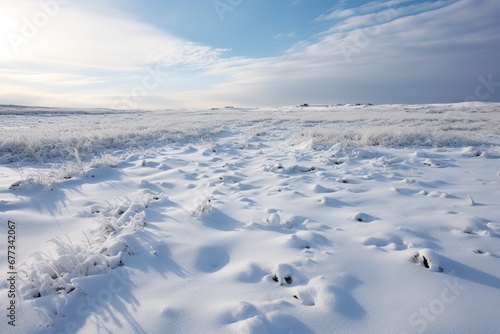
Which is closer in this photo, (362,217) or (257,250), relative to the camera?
(257,250)

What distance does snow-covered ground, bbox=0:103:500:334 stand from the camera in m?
2.17

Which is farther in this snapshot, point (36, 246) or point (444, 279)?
point (36, 246)

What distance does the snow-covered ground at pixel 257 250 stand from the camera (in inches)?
85.6

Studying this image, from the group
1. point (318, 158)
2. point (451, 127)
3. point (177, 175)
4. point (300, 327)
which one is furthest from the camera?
point (451, 127)

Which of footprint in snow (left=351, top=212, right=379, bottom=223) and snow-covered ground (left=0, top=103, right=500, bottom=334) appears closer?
snow-covered ground (left=0, top=103, right=500, bottom=334)

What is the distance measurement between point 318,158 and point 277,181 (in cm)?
228

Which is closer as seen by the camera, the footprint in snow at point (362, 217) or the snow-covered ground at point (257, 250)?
the snow-covered ground at point (257, 250)

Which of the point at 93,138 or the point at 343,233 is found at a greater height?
the point at 93,138

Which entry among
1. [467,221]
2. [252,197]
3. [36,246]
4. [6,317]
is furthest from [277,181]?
[6,317]

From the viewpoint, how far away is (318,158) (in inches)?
298

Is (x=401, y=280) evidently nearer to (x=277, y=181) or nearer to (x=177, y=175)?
(x=277, y=181)

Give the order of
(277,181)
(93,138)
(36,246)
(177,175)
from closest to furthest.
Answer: (36,246)
(277,181)
(177,175)
(93,138)

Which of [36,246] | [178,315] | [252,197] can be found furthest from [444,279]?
[36,246]

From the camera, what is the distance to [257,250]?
3.14 metres
